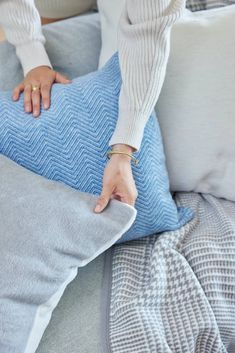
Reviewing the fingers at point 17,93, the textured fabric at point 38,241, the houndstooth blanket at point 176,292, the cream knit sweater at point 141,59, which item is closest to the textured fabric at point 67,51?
the fingers at point 17,93

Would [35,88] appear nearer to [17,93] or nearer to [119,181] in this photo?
[17,93]

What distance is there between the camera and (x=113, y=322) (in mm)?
Answer: 745

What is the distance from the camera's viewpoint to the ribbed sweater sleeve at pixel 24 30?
3.25ft

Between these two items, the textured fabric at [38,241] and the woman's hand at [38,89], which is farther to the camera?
the woman's hand at [38,89]

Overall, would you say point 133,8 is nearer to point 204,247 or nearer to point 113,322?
point 204,247

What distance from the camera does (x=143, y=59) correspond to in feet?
2.68

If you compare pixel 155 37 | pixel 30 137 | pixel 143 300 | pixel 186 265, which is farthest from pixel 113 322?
pixel 155 37

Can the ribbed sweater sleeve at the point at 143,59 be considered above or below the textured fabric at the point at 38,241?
above

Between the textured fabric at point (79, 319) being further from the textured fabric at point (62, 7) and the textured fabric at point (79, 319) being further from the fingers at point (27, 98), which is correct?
the textured fabric at point (62, 7)

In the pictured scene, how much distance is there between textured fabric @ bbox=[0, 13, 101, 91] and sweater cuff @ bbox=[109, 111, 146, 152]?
1.08 ft

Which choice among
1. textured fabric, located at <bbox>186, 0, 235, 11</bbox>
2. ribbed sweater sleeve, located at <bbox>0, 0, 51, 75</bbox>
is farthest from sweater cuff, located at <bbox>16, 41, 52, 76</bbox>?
textured fabric, located at <bbox>186, 0, 235, 11</bbox>

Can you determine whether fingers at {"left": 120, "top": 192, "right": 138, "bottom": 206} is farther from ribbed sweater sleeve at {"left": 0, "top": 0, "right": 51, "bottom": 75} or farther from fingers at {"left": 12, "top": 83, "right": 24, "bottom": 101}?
ribbed sweater sleeve at {"left": 0, "top": 0, "right": 51, "bottom": 75}

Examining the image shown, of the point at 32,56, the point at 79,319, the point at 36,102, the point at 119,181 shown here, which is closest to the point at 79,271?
the point at 79,319

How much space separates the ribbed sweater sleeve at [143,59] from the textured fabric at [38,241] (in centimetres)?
17
